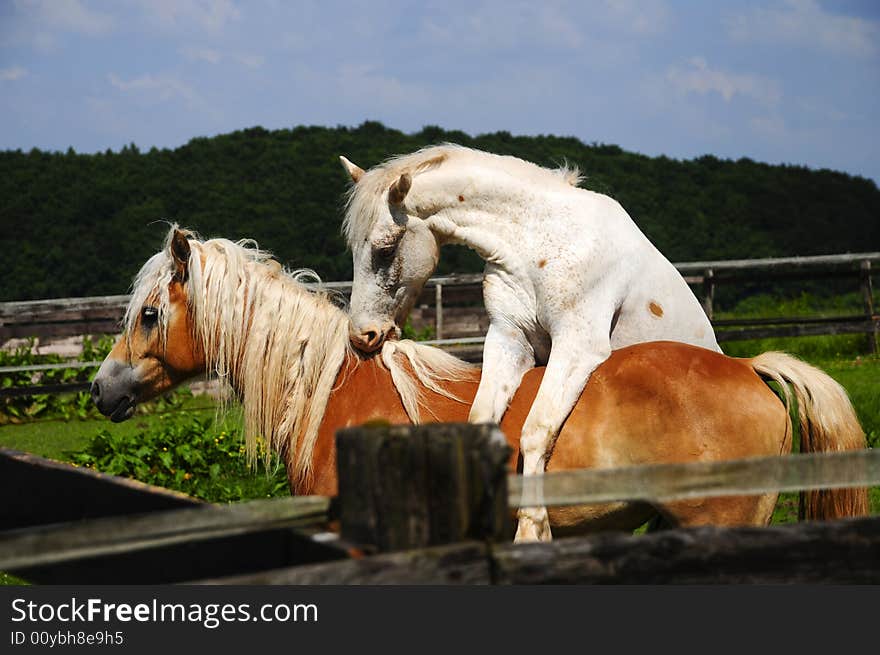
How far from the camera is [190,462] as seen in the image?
6953 mm

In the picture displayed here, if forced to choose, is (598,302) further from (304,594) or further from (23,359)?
(23,359)

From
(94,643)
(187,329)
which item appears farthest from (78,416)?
(94,643)

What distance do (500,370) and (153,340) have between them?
1.49 metres

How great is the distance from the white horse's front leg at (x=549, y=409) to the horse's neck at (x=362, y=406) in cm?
37

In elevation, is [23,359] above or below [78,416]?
above

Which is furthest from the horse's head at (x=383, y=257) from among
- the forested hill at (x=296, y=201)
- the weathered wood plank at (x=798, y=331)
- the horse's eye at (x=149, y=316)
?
the forested hill at (x=296, y=201)

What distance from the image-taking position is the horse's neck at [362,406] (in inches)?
139

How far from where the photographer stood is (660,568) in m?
1.87

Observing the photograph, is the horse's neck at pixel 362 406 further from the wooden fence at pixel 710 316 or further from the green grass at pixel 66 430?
the wooden fence at pixel 710 316

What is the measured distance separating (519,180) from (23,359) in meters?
9.90

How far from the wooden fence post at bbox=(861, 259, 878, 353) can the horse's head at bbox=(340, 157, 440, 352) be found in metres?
9.75

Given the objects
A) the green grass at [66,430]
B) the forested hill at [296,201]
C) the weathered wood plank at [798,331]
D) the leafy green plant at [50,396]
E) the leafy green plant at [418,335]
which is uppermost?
the forested hill at [296,201]

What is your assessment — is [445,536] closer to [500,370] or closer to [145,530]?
[145,530]

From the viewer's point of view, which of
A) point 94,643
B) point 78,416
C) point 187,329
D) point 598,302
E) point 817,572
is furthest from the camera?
point 78,416
